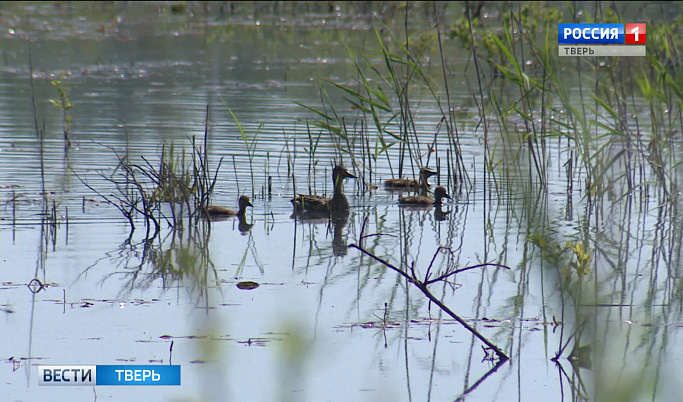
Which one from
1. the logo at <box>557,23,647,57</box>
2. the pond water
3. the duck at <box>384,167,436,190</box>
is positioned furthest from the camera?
the duck at <box>384,167,436,190</box>

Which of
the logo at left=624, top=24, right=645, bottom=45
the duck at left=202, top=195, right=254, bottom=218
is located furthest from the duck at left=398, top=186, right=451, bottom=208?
the logo at left=624, top=24, right=645, bottom=45

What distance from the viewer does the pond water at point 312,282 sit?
15.0ft

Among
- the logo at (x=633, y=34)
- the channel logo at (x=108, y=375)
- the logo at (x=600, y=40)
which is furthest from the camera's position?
the logo at (x=633, y=34)

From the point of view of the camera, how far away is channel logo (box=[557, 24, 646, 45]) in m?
8.91

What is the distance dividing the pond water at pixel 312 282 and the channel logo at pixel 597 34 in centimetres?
128

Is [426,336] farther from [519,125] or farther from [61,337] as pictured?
[519,125]

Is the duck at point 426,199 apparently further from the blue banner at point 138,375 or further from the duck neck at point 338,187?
the blue banner at point 138,375

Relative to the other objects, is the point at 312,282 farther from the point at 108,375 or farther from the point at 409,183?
the point at 409,183

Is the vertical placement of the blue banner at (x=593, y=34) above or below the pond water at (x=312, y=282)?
above

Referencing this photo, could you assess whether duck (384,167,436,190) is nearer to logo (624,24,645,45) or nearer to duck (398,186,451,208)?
duck (398,186,451,208)

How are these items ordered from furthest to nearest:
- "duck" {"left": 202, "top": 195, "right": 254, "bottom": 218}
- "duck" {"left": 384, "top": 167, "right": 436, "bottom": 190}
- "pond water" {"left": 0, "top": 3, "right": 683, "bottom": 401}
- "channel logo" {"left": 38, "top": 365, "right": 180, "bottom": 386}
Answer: "duck" {"left": 384, "top": 167, "right": 436, "bottom": 190} < "duck" {"left": 202, "top": 195, "right": 254, "bottom": 218} < "pond water" {"left": 0, "top": 3, "right": 683, "bottom": 401} < "channel logo" {"left": 38, "top": 365, "right": 180, "bottom": 386}

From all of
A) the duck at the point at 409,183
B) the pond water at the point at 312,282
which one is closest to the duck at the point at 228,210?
the pond water at the point at 312,282

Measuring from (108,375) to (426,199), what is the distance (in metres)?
4.83

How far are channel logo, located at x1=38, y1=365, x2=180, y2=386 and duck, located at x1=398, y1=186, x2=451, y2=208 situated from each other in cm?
461
